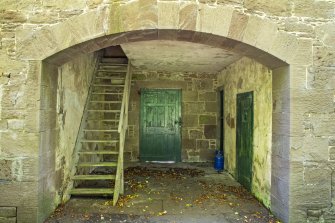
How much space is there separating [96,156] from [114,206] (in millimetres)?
2611

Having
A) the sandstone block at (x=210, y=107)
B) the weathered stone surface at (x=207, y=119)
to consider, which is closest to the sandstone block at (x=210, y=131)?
the weathered stone surface at (x=207, y=119)

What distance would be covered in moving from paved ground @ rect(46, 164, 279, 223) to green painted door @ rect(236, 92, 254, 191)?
267mm

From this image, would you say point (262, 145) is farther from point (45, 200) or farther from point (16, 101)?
point (16, 101)

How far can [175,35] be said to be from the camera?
Result: 341 centimetres

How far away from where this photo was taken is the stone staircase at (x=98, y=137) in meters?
4.46

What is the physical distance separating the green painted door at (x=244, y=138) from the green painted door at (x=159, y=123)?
2.21 metres

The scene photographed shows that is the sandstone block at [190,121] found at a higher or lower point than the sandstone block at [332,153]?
higher

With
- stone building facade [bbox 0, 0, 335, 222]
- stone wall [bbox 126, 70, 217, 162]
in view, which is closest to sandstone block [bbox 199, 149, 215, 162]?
stone wall [bbox 126, 70, 217, 162]

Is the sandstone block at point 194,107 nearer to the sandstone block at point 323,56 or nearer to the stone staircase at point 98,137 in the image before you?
the stone staircase at point 98,137

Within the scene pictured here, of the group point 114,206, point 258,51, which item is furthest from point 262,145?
point 114,206

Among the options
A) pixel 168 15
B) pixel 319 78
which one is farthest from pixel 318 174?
pixel 168 15

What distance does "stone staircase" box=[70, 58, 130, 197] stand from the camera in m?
4.46

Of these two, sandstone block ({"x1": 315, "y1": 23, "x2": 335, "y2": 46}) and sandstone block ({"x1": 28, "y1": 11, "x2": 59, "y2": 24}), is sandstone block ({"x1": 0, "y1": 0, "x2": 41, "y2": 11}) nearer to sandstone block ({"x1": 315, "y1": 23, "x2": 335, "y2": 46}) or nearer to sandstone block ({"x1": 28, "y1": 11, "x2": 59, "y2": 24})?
sandstone block ({"x1": 28, "y1": 11, "x2": 59, "y2": 24})

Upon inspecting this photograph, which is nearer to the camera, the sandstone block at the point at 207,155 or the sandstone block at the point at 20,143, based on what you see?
the sandstone block at the point at 20,143
